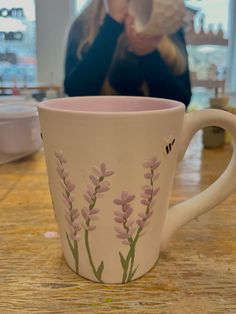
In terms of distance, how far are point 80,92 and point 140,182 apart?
1.88 feet

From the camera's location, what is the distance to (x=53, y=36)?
1595 mm

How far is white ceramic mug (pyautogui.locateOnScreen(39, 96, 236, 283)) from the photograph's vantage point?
0.22 metres

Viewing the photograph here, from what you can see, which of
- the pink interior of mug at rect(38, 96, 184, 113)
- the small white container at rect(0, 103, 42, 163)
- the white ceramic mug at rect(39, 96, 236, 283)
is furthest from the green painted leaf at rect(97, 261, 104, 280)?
the small white container at rect(0, 103, 42, 163)

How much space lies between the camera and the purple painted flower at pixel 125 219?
0.23m

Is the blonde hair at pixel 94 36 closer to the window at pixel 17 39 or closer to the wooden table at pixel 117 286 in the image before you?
the wooden table at pixel 117 286

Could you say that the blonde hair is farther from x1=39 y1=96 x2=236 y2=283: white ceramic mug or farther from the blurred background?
the blurred background

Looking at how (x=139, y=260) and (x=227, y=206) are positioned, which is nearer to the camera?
(x=139, y=260)

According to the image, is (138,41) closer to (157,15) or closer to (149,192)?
(157,15)

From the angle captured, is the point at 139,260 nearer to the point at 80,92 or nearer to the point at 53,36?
the point at 80,92

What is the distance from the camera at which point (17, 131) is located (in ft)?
1.82

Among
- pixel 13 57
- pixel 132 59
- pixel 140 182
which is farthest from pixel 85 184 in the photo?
pixel 13 57

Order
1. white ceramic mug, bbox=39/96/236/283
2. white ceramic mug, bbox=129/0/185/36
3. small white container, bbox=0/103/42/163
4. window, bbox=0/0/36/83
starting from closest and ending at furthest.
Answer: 1. white ceramic mug, bbox=39/96/236/283
2. small white container, bbox=0/103/42/163
3. white ceramic mug, bbox=129/0/185/36
4. window, bbox=0/0/36/83

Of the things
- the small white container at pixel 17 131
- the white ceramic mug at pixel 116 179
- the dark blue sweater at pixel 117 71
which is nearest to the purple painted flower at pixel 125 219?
the white ceramic mug at pixel 116 179

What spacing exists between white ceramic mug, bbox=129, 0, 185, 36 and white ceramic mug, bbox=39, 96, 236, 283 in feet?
1.61
